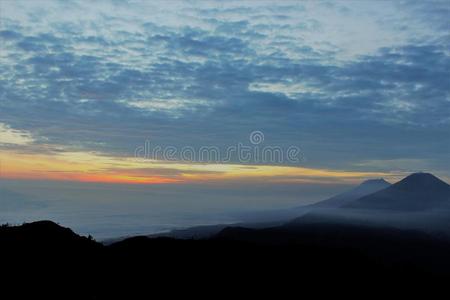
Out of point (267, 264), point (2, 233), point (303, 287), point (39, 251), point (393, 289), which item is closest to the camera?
point (39, 251)

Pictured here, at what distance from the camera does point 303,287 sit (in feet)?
201

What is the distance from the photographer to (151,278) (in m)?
50.0

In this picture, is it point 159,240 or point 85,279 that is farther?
point 159,240

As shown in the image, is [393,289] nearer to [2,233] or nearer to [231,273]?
[231,273]

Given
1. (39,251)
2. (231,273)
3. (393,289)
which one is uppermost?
(39,251)

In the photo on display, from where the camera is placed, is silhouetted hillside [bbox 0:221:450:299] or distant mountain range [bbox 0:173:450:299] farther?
silhouetted hillside [bbox 0:221:450:299]

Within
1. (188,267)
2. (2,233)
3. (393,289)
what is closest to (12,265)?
(2,233)

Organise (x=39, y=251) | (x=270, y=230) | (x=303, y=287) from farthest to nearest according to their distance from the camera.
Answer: (x=270, y=230) → (x=303, y=287) → (x=39, y=251)

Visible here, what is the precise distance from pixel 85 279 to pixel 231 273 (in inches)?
734

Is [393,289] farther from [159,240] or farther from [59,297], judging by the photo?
[59,297]

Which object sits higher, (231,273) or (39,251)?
(39,251)

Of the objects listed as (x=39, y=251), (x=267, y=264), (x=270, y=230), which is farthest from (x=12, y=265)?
(x=270, y=230)

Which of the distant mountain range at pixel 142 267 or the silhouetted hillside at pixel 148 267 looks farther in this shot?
the silhouetted hillside at pixel 148 267

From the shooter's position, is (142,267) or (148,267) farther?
(148,267)
